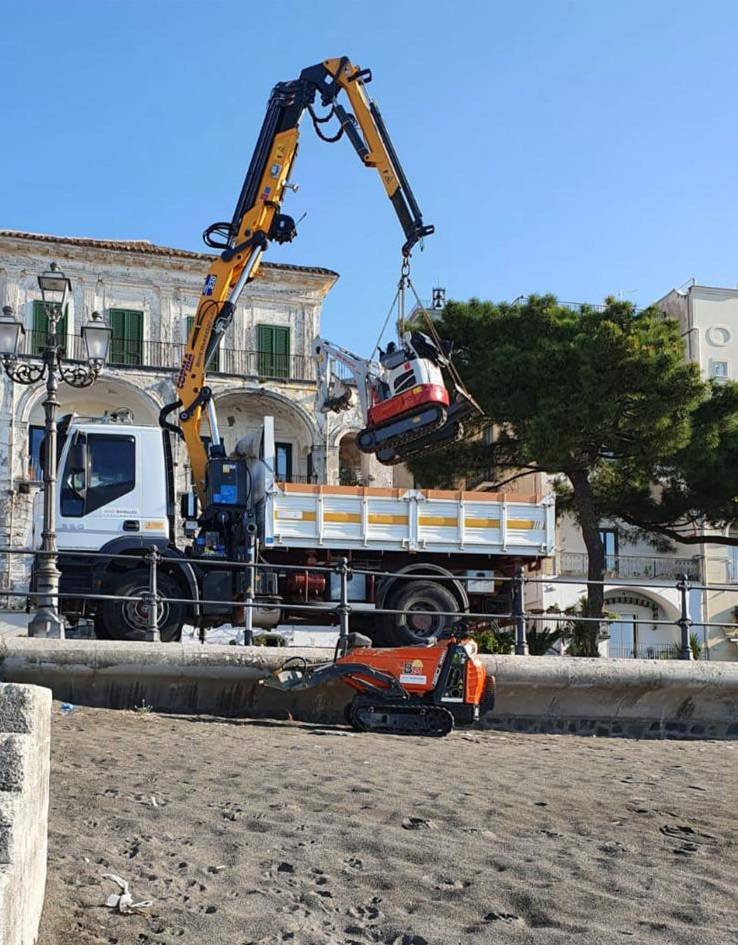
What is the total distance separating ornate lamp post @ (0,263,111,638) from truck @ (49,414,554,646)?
928 mm

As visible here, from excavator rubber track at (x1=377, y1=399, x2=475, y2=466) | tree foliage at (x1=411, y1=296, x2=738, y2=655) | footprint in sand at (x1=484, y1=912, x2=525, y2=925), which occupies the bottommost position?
footprint in sand at (x1=484, y1=912, x2=525, y2=925)

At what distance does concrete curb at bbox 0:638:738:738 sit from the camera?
10016mm

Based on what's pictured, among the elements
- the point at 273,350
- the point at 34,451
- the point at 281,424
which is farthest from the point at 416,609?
the point at 273,350

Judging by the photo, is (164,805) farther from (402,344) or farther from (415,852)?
(402,344)

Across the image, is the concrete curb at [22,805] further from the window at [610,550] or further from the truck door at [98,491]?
the window at [610,550]

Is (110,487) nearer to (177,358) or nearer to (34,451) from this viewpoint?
(34,451)

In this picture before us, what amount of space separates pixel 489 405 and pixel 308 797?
1614 cm

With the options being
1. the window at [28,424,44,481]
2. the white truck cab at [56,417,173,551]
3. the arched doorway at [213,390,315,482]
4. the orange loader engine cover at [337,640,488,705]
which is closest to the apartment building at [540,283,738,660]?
the arched doorway at [213,390,315,482]

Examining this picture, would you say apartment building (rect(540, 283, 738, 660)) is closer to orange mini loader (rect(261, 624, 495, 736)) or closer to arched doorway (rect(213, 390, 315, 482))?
arched doorway (rect(213, 390, 315, 482))

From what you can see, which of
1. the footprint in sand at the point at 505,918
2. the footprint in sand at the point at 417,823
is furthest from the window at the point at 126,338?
the footprint in sand at the point at 505,918

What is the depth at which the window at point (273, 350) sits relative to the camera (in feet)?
115

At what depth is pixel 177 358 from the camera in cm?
3444

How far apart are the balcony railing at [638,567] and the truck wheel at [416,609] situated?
23.4 metres

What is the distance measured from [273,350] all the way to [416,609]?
70.9 feet
